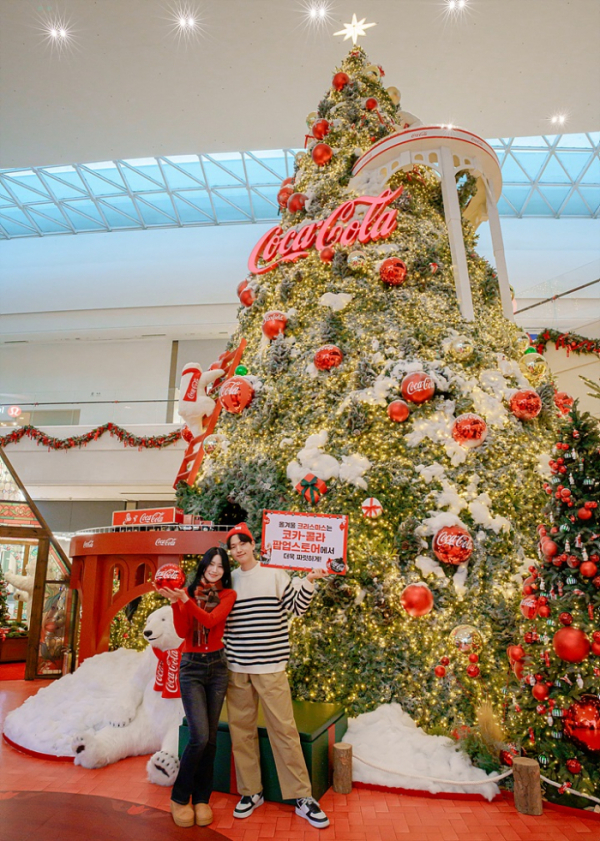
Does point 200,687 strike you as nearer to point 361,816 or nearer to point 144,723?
point 361,816

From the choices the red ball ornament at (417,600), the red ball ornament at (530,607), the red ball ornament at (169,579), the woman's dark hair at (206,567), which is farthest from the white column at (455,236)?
the red ball ornament at (169,579)

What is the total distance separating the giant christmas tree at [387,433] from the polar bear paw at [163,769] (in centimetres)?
121

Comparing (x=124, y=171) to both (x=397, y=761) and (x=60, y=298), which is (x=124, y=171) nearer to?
(x=60, y=298)

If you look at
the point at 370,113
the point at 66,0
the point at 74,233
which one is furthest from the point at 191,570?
the point at 74,233

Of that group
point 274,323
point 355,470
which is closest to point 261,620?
point 355,470

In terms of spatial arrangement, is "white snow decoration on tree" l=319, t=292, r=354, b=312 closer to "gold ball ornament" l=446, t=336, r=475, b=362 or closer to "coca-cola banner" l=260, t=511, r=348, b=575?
"gold ball ornament" l=446, t=336, r=475, b=362

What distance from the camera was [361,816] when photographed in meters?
3.28

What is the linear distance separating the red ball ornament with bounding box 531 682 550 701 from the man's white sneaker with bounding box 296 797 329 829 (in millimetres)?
1494

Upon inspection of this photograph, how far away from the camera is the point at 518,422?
17.1 feet

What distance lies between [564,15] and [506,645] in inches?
385

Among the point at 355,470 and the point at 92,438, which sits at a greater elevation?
the point at 92,438

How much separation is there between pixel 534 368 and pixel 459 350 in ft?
4.21

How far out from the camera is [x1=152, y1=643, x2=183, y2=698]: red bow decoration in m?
4.51

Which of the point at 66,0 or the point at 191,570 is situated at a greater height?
the point at 66,0
